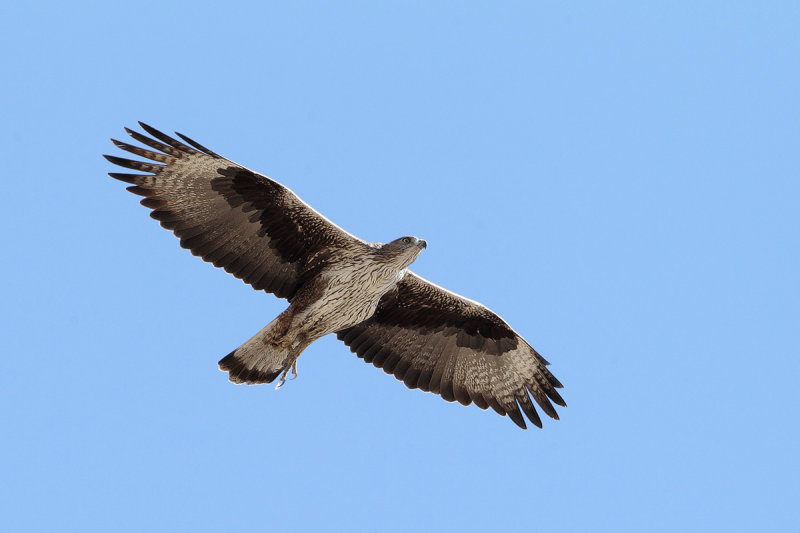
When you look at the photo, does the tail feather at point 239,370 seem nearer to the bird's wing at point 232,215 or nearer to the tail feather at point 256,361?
the tail feather at point 256,361

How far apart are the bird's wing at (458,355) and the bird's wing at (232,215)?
128cm

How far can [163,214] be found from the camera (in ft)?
34.8

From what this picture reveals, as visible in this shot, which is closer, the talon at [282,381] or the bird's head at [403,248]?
the bird's head at [403,248]

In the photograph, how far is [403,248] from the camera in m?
10.7

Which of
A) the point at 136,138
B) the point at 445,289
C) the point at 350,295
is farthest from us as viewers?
the point at 445,289

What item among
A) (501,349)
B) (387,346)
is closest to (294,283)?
(387,346)

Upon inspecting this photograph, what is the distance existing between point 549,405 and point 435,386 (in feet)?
4.34

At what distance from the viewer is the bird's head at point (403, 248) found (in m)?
10.7

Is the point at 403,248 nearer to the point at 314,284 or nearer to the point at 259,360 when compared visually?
the point at 314,284

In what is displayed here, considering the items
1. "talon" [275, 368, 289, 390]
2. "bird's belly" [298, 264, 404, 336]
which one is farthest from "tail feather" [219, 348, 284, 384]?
"bird's belly" [298, 264, 404, 336]

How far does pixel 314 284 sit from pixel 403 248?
1029 millimetres

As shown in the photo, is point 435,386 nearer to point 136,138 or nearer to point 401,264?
point 401,264


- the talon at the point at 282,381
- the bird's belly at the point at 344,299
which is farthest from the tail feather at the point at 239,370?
the bird's belly at the point at 344,299

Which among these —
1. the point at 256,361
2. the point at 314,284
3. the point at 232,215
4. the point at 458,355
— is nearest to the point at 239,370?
the point at 256,361
